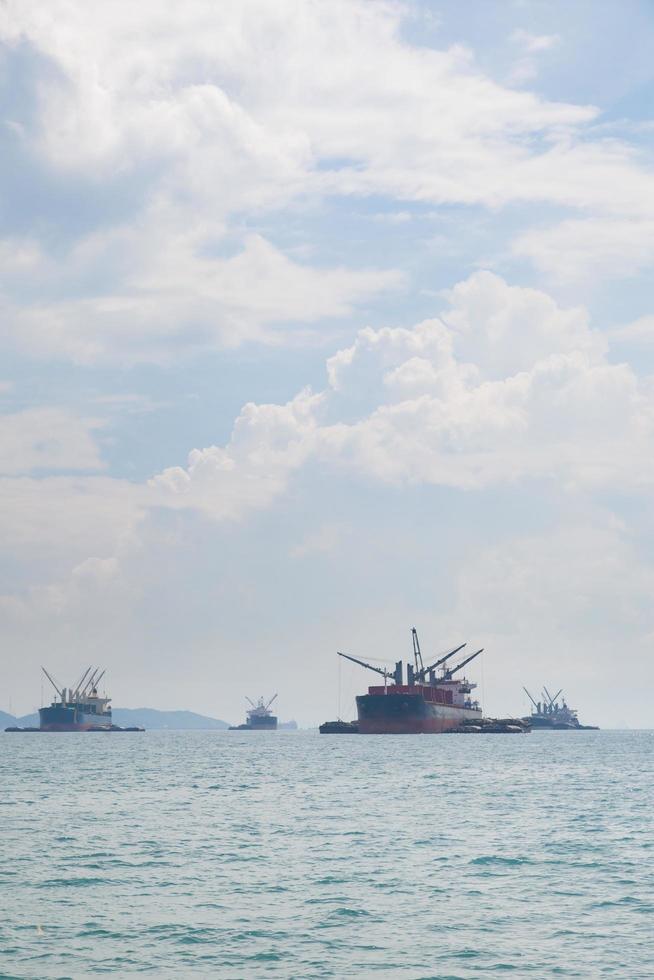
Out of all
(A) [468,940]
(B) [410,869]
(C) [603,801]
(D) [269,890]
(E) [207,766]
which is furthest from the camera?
(E) [207,766]

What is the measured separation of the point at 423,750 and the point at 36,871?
486ft

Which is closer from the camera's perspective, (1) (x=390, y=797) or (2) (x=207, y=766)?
(1) (x=390, y=797)

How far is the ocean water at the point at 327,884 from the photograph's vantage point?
35844 mm

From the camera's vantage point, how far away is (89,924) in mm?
41188

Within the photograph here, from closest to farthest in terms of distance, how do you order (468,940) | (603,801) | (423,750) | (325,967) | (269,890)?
(325,967)
(468,940)
(269,890)
(603,801)
(423,750)

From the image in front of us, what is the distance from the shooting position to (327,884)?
48438mm

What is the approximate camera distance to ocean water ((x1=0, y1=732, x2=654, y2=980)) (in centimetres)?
3584

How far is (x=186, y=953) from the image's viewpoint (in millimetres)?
36531

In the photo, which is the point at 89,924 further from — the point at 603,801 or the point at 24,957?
the point at 603,801

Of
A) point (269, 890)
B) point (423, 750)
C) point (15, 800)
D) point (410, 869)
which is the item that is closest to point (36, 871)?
point (269, 890)

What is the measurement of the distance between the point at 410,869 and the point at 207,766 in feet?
332

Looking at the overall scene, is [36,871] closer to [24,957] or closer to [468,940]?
[24,957]

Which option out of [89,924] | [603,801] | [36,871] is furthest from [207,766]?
[89,924]

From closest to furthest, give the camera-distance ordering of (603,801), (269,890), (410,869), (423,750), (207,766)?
(269,890) → (410,869) → (603,801) → (207,766) → (423,750)
